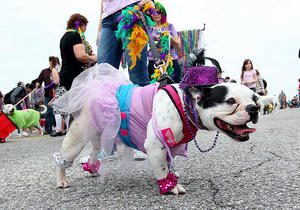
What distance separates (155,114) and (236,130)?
0.50 meters

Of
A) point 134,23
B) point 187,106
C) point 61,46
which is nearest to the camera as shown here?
point 187,106

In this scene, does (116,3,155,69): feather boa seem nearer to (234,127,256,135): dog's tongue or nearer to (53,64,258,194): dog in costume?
(53,64,258,194): dog in costume

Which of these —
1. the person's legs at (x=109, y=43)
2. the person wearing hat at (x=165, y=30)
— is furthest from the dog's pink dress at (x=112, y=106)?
the person wearing hat at (x=165, y=30)

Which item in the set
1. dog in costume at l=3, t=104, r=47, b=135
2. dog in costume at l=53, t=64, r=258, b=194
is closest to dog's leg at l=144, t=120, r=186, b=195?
dog in costume at l=53, t=64, r=258, b=194

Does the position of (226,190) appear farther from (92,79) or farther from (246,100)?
(92,79)

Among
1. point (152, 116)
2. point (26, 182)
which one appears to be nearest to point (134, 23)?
point (152, 116)

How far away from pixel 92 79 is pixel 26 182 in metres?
1.08

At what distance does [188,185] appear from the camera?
238 cm

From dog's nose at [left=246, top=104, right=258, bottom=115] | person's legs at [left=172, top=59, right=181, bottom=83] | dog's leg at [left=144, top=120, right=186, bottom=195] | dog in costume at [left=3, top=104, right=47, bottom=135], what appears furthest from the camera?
dog in costume at [left=3, top=104, right=47, bottom=135]

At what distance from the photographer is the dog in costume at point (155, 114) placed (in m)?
1.89

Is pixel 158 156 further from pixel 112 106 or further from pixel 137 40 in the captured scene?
pixel 137 40

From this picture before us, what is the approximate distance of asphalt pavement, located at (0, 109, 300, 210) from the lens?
1.98 meters

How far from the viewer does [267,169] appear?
8.87 feet

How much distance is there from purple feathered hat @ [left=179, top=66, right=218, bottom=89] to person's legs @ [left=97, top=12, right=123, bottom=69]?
4.68 feet
